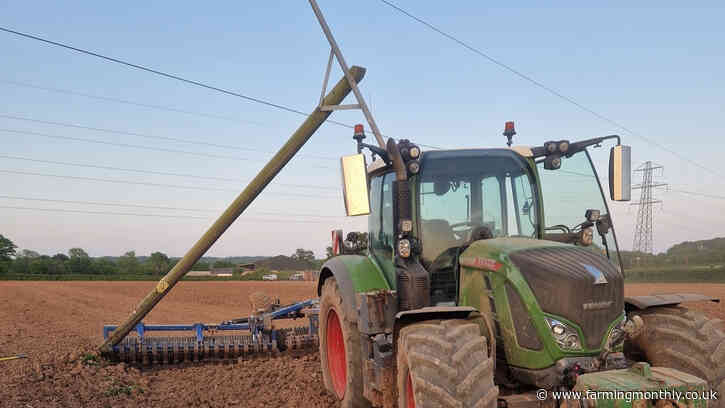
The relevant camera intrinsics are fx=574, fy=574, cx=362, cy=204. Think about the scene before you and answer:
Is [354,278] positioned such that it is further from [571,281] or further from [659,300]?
[659,300]

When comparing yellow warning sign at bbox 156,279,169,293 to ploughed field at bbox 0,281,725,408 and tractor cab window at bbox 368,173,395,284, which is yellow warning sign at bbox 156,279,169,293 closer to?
ploughed field at bbox 0,281,725,408

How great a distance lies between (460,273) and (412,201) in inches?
28.9

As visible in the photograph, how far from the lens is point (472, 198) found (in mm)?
5176

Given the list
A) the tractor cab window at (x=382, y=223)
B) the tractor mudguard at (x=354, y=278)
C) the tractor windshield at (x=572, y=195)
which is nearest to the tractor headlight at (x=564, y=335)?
the tractor windshield at (x=572, y=195)

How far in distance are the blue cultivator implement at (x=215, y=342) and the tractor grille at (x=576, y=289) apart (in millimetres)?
5538

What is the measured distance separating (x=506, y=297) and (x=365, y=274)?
1.79 m

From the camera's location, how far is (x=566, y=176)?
5168 millimetres

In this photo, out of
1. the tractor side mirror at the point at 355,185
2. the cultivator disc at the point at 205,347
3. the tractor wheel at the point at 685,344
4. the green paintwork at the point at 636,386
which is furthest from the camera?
the cultivator disc at the point at 205,347

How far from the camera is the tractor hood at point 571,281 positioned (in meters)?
3.89

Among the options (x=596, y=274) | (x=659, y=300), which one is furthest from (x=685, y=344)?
(x=596, y=274)

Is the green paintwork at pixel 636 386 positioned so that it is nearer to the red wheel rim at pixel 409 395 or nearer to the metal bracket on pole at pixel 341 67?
the red wheel rim at pixel 409 395

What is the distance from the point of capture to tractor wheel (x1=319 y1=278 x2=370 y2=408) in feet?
17.7

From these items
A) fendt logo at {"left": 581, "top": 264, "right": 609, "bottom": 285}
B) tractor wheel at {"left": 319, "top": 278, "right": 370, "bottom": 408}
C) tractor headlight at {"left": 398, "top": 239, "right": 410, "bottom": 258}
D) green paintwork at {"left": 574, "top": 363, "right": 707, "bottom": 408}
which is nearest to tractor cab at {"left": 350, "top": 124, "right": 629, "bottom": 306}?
tractor headlight at {"left": 398, "top": 239, "right": 410, "bottom": 258}

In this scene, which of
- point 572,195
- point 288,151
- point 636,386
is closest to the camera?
point 636,386
